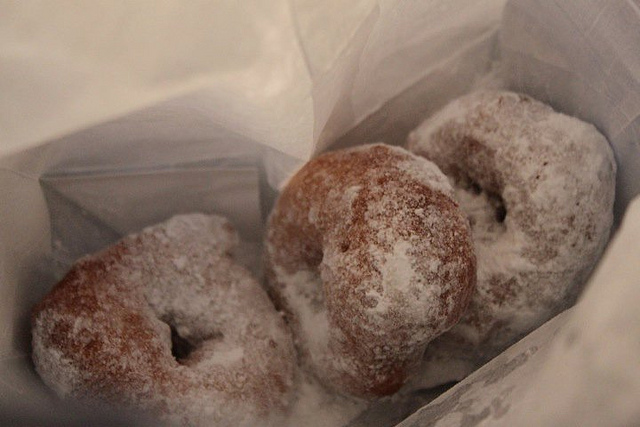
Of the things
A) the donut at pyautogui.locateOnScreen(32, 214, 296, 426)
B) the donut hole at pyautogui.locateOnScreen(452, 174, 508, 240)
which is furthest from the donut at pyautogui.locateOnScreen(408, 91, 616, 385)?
the donut at pyautogui.locateOnScreen(32, 214, 296, 426)

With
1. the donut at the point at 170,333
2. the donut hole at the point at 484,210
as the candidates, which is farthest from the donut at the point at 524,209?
the donut at the point at 170,333

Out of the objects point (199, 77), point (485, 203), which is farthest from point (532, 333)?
point (199, 77)

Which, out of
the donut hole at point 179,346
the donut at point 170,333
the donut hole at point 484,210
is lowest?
the donut hole at point 179,346

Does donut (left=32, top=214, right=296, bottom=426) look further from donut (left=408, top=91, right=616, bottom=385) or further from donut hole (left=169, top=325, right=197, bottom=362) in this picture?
donut (left=408, top=91, right=616, bottom=385)

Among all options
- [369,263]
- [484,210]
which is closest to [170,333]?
[369,263]

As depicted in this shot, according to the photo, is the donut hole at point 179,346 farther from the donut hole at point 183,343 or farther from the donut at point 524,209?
the donut at point 524,209

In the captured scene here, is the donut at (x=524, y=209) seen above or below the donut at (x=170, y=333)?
above

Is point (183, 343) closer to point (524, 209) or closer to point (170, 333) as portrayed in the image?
point (170, 333)

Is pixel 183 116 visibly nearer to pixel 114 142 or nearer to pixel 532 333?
pixel 114 142
